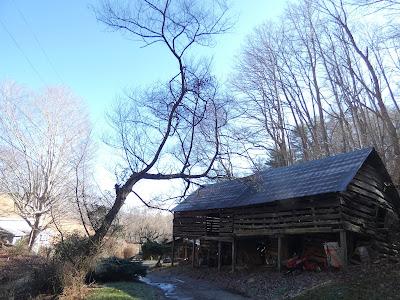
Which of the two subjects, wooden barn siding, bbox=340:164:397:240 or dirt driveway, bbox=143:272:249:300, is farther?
wooden barn siding, bbox=340:164:397:240

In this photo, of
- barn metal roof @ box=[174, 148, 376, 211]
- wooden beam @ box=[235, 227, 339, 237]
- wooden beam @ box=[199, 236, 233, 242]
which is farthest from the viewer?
wooden beam @ box=[199, 236, 233, 242]

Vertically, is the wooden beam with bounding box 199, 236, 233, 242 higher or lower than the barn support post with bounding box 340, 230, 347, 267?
higher

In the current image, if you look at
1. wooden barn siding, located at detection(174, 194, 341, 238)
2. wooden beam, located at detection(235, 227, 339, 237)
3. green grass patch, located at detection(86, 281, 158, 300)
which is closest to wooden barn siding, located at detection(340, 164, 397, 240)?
wooden barn siding, located at detection(174, 194, 341, 238)

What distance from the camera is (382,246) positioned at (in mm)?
16547

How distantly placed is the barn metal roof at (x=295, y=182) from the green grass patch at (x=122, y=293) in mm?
4730

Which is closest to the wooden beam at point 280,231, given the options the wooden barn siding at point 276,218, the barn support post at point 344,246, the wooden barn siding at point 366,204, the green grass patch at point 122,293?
the wooden barn siding at point 276,218

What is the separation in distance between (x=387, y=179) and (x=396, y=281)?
29.1 feet

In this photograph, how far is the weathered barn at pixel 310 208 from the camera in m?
16.0

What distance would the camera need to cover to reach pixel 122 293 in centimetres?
1306

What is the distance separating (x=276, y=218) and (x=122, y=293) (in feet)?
26.4

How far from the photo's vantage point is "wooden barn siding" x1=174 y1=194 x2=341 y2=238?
52.4 feet

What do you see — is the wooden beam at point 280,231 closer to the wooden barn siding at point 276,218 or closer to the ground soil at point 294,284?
the wooden barn siding at point 276,218

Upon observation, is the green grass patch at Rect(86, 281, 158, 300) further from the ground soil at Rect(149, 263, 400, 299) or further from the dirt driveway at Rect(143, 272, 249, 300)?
the ground soil at Rect(149, 263, 400, 299)

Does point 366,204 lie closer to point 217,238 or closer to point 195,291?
point 217,238
